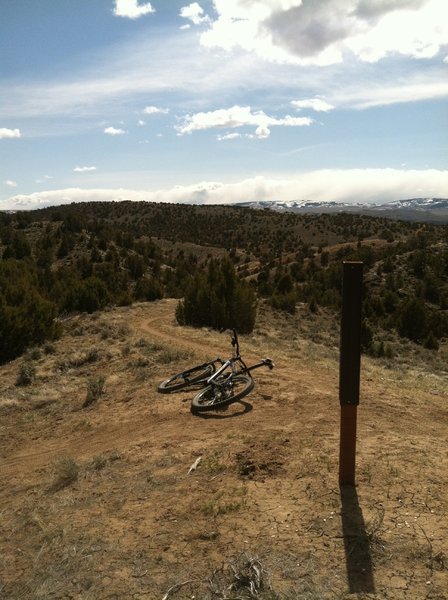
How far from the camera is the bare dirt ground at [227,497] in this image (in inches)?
166

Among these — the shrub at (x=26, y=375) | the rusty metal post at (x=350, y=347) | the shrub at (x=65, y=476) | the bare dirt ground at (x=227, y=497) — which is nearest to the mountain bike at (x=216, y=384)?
the bare dirt ground at (x=227, y=497)

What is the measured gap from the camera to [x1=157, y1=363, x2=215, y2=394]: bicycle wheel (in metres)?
10.3

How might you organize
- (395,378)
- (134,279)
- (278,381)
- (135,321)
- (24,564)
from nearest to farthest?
(24,564) → (278,381) → (395,378) → (135,321) → (134,279)

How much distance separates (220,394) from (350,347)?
438 cm

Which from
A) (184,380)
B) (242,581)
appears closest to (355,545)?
(242,581)

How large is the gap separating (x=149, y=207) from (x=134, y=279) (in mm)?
65239

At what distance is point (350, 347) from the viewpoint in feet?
16.8

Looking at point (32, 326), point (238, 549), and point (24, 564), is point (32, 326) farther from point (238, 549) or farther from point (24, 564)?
point (238, 549)

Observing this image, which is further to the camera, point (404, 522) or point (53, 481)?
point (53, 481)

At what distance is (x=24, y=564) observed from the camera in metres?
4.95

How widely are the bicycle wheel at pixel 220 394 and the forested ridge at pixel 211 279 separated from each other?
9935mm

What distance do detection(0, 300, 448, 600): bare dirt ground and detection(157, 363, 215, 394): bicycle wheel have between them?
335mm

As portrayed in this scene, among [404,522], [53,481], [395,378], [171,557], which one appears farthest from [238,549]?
[395,378]

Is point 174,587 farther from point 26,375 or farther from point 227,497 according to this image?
point 26,375
